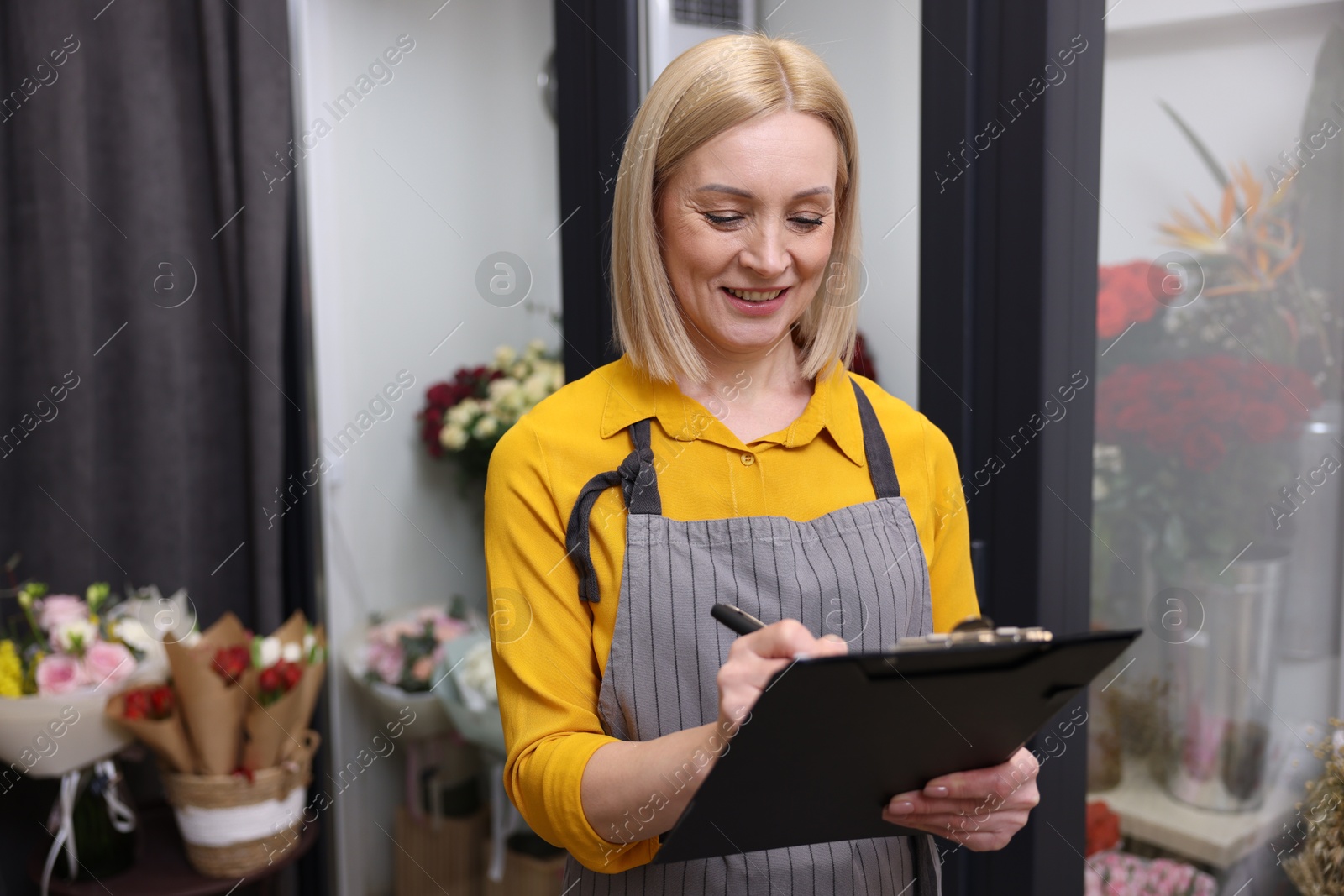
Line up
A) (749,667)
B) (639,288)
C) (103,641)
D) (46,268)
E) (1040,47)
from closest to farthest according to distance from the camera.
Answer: (749,667)
(639,288)
(1040,47)
(103,641)
(46,268)

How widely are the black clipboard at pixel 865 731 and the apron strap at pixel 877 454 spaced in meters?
0.32

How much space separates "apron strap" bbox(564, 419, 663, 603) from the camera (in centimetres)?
99

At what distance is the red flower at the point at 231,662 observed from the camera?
6.41 ft

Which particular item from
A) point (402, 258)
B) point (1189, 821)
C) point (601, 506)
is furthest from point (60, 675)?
point (1189, 821)

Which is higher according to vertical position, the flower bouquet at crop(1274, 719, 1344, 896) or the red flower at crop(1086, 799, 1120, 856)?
the flower bouquet at crop(1274, 719, 1344, 896)

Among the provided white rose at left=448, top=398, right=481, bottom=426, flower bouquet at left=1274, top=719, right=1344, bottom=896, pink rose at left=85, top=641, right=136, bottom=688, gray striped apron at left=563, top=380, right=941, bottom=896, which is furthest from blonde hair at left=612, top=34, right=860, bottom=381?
white rose at left=448, top=398, right=481, bottom=426

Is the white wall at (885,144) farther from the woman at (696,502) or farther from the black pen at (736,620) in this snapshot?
the black pen at (736,620)

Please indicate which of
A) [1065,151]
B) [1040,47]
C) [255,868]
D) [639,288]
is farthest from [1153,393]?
[255,868]

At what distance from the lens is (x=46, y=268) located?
2.17 meters

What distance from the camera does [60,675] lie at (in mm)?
1875

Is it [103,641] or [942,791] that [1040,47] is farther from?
[103,641]

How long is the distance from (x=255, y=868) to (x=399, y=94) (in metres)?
1.70

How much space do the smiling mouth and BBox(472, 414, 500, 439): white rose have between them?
1.48 m

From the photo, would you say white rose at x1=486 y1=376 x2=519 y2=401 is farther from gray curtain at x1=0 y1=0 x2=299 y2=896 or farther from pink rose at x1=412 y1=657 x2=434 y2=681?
pink rose at x1=412 y1=657 x2=434 y2=681
